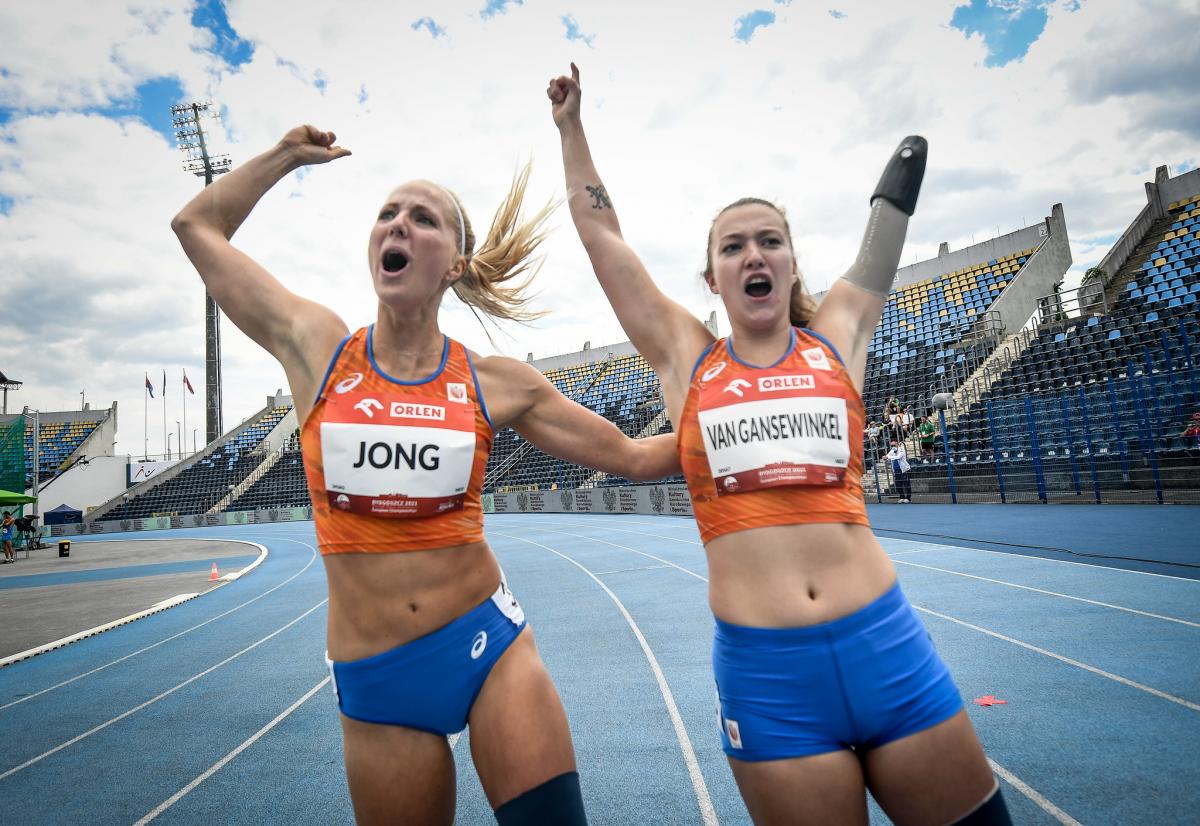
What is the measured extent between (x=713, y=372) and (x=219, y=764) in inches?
154

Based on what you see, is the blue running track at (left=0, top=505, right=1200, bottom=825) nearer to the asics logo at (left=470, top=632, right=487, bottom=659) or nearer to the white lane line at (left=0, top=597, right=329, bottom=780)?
the white lane line at (left=0, top=597, right=329, bottom=780)

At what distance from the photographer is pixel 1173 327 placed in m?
14.6

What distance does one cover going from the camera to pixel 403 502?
163cm

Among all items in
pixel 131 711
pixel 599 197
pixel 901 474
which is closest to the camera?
pixel 599 197

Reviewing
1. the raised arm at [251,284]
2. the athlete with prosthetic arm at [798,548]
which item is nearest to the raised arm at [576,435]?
the athlete with prosthetic arm at [798,548]

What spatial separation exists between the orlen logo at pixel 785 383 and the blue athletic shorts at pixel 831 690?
55 cm

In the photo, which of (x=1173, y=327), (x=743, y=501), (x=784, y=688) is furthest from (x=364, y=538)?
(x=1173, y=327)

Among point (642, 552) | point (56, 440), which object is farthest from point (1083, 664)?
point (56, 440)

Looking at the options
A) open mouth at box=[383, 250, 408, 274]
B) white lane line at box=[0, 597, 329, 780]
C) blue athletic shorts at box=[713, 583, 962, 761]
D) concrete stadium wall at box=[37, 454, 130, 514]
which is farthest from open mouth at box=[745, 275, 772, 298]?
concrete stadium wall at box=[37, 454, 130, 514]

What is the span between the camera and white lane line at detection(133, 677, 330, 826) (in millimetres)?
3195

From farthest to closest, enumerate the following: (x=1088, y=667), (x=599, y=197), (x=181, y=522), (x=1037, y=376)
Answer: (x=181, y=522) < (x=1037, y=376) < (x=1088, y=667) < (x=599, y=197)

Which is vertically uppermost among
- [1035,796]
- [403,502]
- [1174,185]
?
[1174,185]

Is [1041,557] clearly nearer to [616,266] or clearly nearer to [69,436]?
[616,266]

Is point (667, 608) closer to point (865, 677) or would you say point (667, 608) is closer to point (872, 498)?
point (865, 677)
